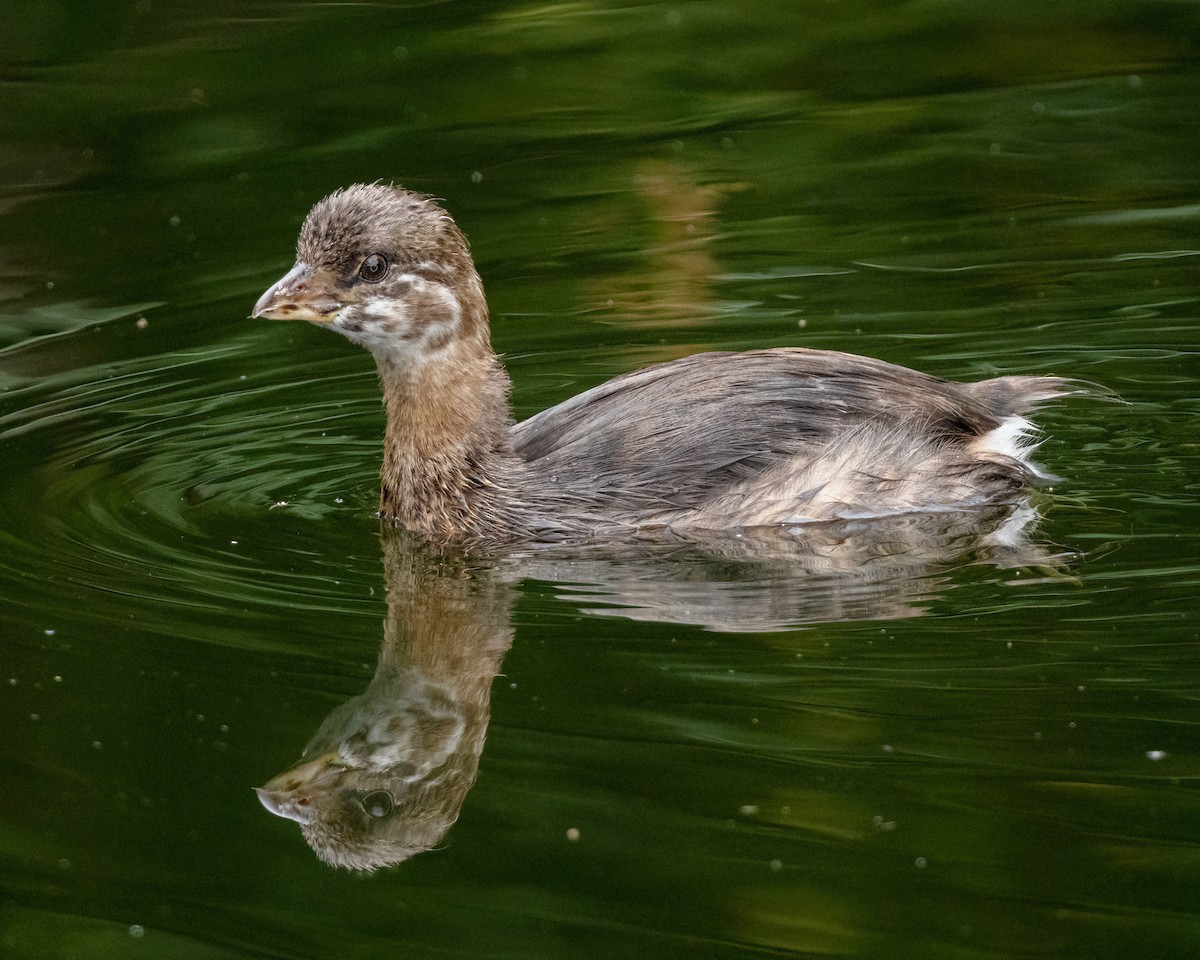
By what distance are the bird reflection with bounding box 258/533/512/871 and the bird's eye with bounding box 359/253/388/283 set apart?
120 centimetres

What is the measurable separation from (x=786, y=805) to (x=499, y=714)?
1013 mm

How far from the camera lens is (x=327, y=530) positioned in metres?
7.94

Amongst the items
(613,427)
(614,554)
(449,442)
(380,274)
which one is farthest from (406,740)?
(380,274)

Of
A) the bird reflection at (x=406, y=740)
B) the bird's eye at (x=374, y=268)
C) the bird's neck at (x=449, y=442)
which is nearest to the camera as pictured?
the bird reflection at (x=406, y=740)

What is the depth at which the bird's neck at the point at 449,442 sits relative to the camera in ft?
26.0

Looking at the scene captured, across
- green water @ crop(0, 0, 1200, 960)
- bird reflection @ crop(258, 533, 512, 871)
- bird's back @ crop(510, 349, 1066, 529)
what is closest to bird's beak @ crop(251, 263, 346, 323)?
green water @ crop(0, 0, 1200, 960)

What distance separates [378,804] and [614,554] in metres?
2.02

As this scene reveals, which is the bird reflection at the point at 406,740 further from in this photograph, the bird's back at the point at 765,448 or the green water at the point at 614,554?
the bird's back at the point at 765,448

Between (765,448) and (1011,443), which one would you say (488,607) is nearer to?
(765,448)

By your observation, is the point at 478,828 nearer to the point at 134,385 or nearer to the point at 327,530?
the point at 327,530

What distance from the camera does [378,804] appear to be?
575cm

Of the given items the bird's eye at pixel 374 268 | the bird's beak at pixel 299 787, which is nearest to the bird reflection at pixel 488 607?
the bird's beak at pixel 299 787

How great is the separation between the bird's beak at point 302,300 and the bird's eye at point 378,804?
239 cm

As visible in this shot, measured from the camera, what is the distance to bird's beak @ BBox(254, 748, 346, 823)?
18.5 feet
